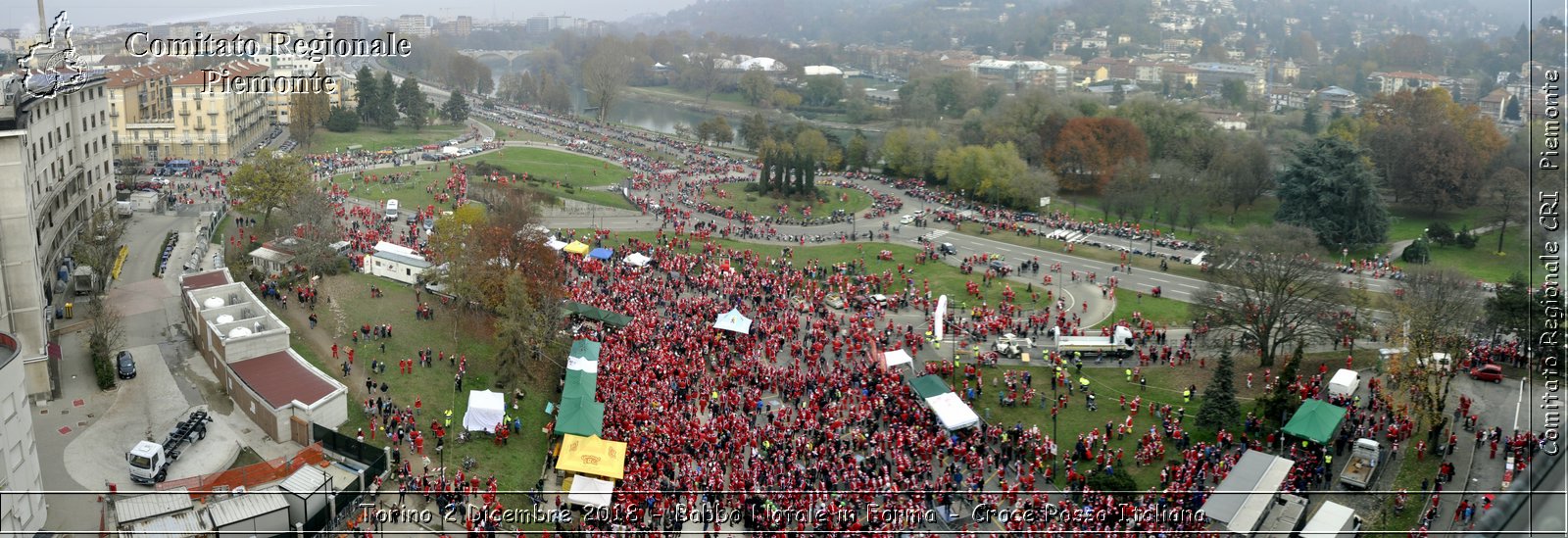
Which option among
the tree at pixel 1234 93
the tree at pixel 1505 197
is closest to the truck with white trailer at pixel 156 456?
the tree at pixel 1505 197

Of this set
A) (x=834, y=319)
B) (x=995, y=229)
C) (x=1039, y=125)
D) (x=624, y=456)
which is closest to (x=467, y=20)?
(x=1039, y=125)

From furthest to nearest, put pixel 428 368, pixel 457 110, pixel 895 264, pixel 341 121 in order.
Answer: pixel 457 110 → pixel 341 121 → pixel 895 264 → pixel 428 368

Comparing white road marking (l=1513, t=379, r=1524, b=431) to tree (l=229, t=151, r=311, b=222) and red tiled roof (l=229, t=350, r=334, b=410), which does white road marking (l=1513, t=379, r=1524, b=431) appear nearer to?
red tiled roof (l=229, t=350, r=334, b=410)

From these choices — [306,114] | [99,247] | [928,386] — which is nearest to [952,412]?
[928,386]

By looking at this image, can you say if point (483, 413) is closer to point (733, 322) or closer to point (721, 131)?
point (733, 322)

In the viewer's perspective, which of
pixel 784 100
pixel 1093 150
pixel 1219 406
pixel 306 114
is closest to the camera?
pixel 1219 406

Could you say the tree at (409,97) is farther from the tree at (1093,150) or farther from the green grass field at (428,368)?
the green grass field at (428,368)

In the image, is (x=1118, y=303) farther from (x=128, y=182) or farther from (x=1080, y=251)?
(x=128, y=182)
